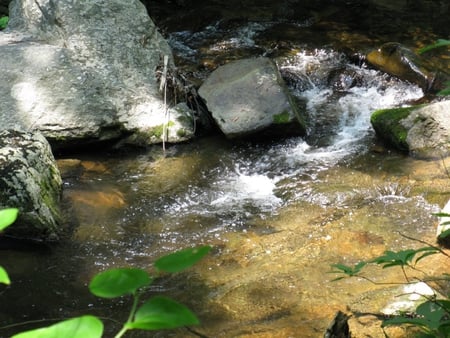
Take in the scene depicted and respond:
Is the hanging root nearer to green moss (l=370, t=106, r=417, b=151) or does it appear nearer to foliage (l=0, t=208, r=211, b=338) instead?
green moss (l=370, t=106, r=417, b=151)

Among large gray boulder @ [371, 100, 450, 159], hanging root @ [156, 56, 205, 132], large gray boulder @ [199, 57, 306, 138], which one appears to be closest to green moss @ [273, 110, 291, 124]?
large gray boulder @ [199, 57, 306, 138]

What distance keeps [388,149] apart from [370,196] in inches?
38.5

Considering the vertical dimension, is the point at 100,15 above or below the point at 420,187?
above

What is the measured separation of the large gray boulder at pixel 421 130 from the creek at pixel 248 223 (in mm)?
139

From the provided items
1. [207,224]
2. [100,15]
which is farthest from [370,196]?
[100,15]

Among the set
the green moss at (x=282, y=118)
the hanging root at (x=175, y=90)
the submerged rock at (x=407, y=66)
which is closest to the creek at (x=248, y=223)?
the green moss at (x=282, y=118)

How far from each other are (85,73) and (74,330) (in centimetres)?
503

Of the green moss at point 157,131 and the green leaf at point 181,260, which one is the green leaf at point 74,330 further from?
the green moss at point 157,131

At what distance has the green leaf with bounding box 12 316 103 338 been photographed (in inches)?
21.0

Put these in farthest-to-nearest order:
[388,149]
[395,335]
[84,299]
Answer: [388,149], [84,299], [395,335]

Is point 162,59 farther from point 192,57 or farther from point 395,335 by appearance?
point 395,335

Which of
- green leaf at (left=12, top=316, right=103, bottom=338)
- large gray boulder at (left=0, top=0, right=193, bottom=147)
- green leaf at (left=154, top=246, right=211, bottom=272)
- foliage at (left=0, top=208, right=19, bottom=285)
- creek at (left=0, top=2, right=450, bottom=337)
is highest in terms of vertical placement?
foliage at (left=0, top=208, right=19, bottom=285)

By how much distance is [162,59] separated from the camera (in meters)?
5.75

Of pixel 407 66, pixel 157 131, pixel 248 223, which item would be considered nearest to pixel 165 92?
pixel 157 131
